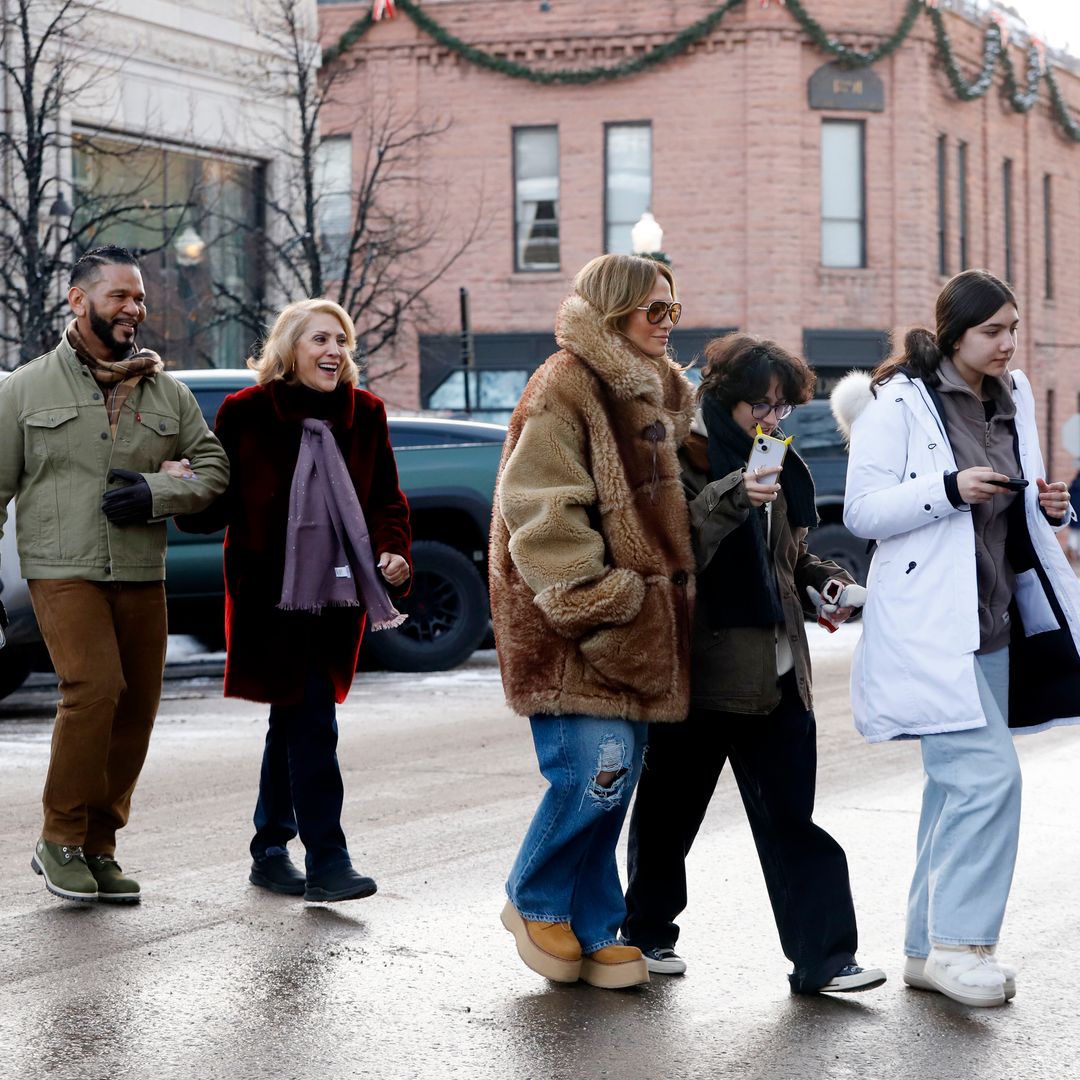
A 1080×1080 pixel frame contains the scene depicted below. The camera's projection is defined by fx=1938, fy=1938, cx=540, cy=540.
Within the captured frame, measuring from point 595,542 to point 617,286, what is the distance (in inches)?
27.3

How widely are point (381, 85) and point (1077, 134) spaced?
15.1m

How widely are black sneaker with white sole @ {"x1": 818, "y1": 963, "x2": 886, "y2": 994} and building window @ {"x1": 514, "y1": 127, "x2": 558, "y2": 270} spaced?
27791 mm

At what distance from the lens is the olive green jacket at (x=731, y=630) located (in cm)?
495

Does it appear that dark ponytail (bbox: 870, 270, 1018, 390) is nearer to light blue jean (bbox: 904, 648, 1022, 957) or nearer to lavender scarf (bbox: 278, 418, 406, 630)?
light blue jean (bbox: 904, 648, 1022, 957)

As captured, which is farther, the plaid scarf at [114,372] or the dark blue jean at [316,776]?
the plaid scarf at [114,372]

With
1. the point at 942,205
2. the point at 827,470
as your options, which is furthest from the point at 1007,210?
the point at 827,470

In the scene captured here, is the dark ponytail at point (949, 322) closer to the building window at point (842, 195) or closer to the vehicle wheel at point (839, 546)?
the vehicle wheel at point (839, 546)

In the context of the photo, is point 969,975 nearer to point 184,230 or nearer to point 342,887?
point 342,887

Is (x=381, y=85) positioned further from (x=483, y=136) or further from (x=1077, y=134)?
(x=1077, y=134)

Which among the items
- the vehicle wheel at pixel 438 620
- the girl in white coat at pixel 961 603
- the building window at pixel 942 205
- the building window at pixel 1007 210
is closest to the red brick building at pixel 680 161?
the building window at pixel 942 205

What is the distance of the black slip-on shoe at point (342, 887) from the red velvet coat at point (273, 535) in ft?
1.82

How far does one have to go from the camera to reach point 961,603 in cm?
504

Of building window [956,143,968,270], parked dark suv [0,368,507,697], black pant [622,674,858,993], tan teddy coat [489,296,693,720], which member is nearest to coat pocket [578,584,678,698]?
tan teddy coat [489,296,693,720]

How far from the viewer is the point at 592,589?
16.0 ft
